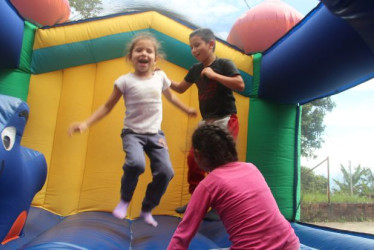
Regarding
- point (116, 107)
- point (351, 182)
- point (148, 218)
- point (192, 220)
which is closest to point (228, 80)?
point (148, 218)

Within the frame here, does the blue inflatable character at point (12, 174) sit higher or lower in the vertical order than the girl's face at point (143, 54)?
lower

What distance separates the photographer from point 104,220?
225 cm

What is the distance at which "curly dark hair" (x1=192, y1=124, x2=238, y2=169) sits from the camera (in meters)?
1.25

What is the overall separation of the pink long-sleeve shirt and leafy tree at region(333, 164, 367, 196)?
4.18m

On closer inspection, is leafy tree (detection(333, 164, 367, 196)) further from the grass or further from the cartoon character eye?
the cartoon character eye

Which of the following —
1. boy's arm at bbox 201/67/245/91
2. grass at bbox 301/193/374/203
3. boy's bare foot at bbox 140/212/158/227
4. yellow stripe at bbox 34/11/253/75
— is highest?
yellow stripe at bbox 34/11/253/75

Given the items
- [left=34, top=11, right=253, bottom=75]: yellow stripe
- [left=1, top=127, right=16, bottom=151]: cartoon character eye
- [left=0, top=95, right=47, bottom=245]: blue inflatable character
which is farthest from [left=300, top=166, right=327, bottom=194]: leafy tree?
[left=1, top=127, right=16, bottom=151]: cartoon character eye

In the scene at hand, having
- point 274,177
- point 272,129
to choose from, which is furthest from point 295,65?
point 274,177

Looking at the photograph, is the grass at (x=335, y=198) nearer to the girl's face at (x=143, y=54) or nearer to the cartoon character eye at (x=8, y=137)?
the girl's face at (x=143, y=54)

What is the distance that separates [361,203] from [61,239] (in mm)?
4531

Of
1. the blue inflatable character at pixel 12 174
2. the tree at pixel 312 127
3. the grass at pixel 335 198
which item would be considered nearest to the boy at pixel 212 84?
the blue inflatable character at pixel 12 174

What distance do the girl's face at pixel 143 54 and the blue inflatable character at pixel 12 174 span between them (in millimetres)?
649

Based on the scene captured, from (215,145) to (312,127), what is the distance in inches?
293

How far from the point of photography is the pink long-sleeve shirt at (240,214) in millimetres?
1119
